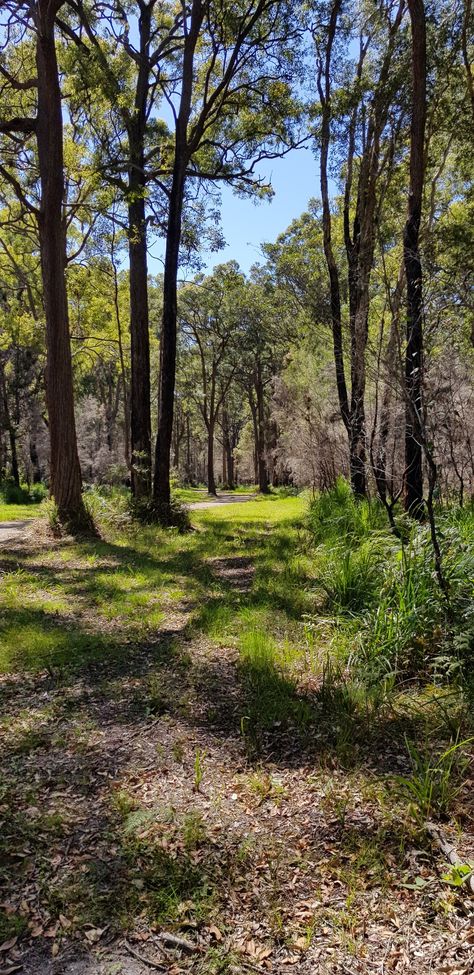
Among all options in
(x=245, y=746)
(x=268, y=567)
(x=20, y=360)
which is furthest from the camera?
(x=20, y=360)

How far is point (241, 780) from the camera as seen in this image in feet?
8.55

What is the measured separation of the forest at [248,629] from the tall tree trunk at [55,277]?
5cm

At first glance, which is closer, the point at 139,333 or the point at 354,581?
the point at 354,581

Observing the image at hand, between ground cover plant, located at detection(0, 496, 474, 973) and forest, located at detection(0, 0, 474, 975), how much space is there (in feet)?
0.04

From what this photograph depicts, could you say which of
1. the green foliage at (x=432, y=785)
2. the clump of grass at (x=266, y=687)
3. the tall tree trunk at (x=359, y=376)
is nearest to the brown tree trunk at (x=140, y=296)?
the tall tree trunk at (x=359, y=376)

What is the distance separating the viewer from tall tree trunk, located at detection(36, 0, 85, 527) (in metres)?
7.95

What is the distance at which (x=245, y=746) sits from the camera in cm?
288

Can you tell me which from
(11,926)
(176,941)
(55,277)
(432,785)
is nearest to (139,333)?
(55,277)

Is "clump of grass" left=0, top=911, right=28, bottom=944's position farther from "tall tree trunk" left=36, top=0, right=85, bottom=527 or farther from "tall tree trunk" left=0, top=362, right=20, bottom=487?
"tall tree trunk" left=0, top=362, right=20, bottom=487

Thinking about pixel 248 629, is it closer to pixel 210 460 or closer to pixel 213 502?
pixel 213 502

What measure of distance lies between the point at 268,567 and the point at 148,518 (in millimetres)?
4061

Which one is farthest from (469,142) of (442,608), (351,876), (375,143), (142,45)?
(351,876)

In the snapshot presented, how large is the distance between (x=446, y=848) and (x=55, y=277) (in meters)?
8.87

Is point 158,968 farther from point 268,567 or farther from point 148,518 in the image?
point 148,518
